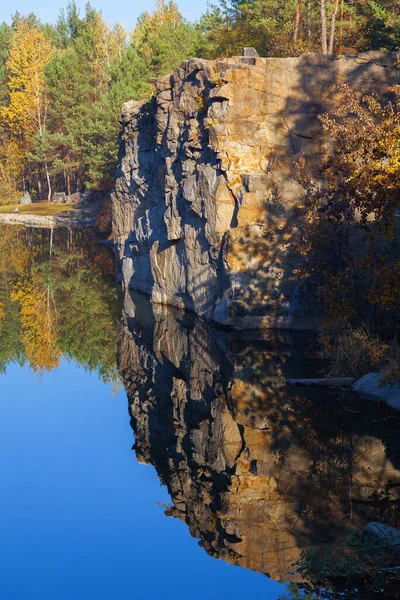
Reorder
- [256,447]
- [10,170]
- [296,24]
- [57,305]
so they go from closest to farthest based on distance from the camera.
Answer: [256,447], [57,305], [296,24], [10,170]

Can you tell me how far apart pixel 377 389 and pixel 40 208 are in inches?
2590

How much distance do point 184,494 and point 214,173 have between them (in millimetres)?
15482

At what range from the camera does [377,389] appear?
58.4 ft

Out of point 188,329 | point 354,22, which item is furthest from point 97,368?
point 354,22

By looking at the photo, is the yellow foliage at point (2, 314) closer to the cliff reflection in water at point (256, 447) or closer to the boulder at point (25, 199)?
the cliff reflection in water at point (256, 447)

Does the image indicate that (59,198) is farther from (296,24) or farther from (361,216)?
(361,216)

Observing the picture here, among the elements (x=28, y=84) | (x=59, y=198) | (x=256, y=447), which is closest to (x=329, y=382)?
(x=256, y=447)

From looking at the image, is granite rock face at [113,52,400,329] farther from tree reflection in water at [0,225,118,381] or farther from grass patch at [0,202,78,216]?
grass patch at [0,202,78,216]

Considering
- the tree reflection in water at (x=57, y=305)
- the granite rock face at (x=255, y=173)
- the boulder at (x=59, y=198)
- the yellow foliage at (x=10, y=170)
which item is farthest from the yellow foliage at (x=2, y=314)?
the yellow foliage at (x=10, y=170)

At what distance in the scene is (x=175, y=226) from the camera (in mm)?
30297

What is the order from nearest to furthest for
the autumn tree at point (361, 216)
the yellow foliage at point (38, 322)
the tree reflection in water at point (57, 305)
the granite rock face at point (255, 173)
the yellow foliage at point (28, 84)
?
the autumn tree at point (361, 216) < the yellow foliage at point (38, 322) < the tree reflection in water at point (57, 305) < the granite rock face at point (255, 173) < the yellow foliage at point (28, 84)

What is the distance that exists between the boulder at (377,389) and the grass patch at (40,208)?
194 feet

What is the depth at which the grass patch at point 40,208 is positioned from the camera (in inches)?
2977

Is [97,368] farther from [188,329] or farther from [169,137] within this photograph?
[169,137]
